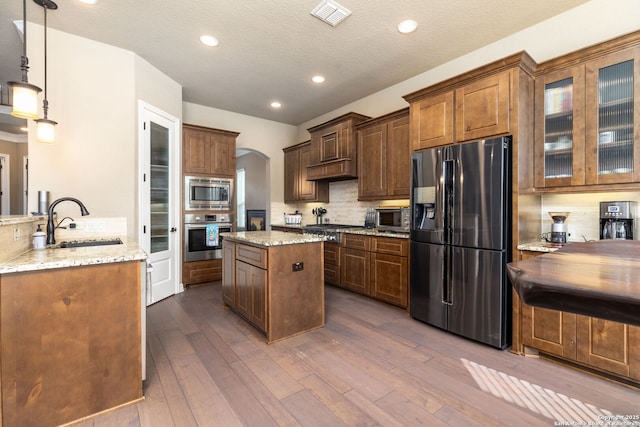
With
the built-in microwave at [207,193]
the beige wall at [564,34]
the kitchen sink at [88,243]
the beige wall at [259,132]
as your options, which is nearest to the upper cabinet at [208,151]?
the built-in microwave at [207,193]

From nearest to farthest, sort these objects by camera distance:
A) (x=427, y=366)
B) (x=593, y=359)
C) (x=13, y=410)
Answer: (x=13, y=410), (x=593, y=359), (x=427, y=366)

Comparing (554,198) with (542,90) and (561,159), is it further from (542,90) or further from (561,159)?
(542,90)

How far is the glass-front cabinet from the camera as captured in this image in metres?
2.11

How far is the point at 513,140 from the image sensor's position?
2.41m

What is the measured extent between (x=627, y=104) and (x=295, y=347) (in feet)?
10.6

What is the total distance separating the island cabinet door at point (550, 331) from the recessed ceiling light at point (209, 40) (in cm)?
397

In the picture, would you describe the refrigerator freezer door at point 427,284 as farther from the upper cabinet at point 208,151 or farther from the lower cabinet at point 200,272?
the upper cabinet at point 208,151

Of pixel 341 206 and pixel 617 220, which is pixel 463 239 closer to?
pixel 617 220

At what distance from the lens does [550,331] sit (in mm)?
2225

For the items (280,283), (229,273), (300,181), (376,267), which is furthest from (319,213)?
(280,283)

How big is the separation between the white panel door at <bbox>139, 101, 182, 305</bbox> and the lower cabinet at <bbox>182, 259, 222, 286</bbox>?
0.54 ft

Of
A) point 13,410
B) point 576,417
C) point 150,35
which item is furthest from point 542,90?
point 13,410

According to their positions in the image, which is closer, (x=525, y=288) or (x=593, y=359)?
(x=525, y=288)

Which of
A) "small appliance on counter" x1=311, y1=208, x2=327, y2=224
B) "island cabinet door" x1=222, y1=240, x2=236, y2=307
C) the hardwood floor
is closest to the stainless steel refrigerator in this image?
the hardwood floor
